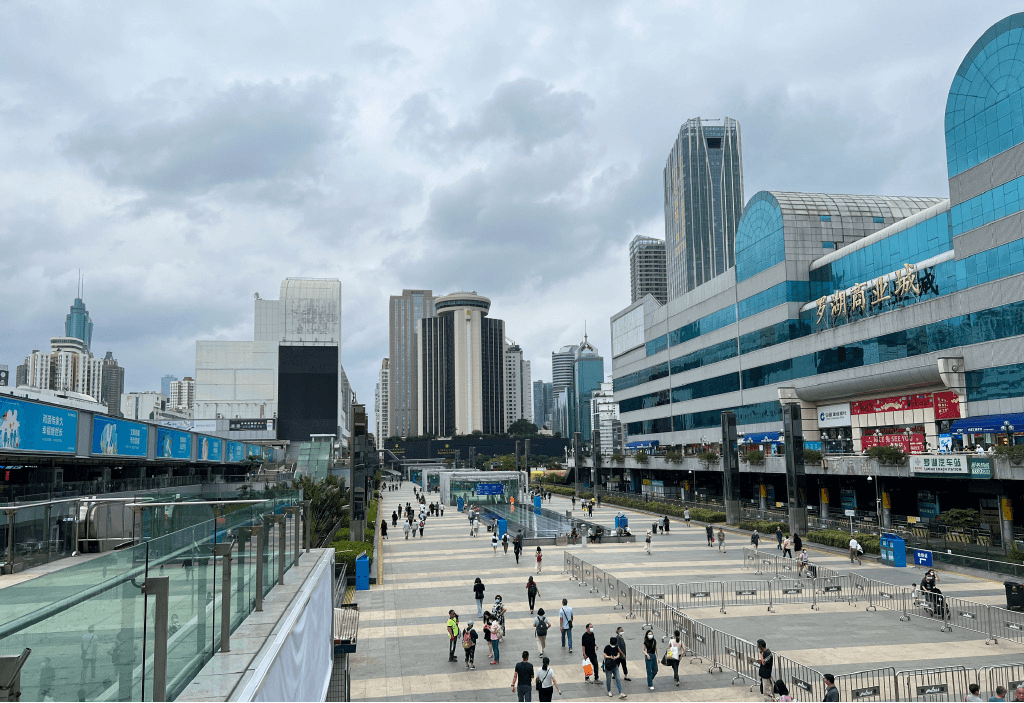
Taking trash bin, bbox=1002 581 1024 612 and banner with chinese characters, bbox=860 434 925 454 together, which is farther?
banner with chinese characters, bbox=860 434 925 454

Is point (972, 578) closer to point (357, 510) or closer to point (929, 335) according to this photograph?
point (929, 335)

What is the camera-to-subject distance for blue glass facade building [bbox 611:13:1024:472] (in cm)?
3938

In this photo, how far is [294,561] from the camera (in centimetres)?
1091

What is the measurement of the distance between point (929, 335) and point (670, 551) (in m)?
22.2

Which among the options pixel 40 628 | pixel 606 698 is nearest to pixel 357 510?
pixel 606 698

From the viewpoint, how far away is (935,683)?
626 inches

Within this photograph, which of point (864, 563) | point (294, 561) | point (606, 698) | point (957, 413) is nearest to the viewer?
point (294, 561)

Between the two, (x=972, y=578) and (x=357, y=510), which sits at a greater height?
(x=357, y=510)

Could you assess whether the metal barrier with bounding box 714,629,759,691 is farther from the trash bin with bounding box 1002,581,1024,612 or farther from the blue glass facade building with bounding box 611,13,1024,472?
the blue glass facade building with bounding box 611,13,1024,472

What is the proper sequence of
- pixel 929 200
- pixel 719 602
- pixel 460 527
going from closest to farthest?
pixel 719 602 → pixel 460 527 → pixel 929 200

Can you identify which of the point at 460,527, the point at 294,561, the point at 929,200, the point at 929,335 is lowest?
the point at 460,527

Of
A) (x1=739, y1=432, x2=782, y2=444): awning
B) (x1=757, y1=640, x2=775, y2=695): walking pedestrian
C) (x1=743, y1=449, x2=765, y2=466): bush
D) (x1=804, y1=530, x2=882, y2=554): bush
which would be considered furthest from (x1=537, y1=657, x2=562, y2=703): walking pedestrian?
(x1=739, y1=432, x2=782, y2=444): awning

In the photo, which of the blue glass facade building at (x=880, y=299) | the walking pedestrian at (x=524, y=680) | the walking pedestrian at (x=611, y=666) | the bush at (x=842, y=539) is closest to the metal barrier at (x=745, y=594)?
the walking pedestrian at (x=611, y=666)

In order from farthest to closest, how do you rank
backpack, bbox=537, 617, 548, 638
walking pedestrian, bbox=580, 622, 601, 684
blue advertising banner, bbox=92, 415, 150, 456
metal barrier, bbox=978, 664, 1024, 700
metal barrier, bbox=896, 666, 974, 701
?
blue advertising banner, bbox=92, 415, 150, 456, backpack, bbox=537, 617, 548, 638, walking pedestrian, bbox=580, 622, 601, 684, metal barrier, bbox=978, 664, 1024, 700, metal barrier, bbox=896, 666, 974, 701
